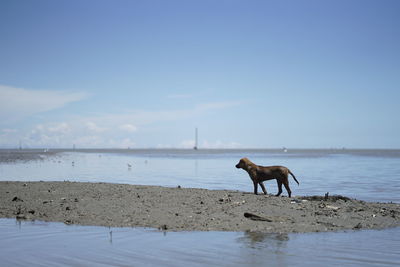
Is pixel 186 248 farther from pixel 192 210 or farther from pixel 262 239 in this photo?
pixel 192 210

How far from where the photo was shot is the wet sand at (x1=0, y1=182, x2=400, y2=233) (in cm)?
1090

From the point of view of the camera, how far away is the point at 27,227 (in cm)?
1057

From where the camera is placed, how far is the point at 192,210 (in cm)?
1251

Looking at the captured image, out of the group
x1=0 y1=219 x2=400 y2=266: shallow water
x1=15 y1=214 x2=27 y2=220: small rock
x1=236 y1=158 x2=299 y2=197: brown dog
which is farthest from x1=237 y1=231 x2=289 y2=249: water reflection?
x1=15 y1=214 x2=27 y2=220: small rock

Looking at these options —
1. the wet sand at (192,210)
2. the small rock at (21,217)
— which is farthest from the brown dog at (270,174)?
the small rock at (21,217)

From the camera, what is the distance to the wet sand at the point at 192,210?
10.9 meters

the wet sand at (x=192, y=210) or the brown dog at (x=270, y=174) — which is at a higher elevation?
the brown dog at (x=270, y=174)

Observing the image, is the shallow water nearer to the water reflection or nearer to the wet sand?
the water reflection

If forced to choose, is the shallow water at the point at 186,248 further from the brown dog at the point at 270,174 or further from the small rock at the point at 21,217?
the brown dog at the point at 270,174

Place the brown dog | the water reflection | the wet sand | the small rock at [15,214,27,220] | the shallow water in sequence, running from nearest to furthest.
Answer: the shallow water
the water reflection
the wet sand
the small rock at [15,214,27,220]
the brown dog

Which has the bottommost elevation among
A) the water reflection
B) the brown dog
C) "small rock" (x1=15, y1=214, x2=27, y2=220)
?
the water reflection

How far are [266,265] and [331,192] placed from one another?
41.9 feet

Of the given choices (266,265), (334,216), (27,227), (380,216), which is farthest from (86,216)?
(380,216)

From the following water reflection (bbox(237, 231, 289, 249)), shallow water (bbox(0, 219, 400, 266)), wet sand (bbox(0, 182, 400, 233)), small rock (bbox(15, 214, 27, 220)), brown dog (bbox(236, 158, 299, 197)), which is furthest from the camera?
brown dog (bbox(236, 158, 299, 197))
